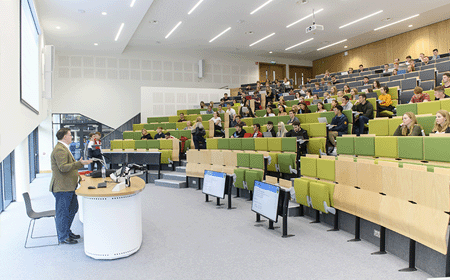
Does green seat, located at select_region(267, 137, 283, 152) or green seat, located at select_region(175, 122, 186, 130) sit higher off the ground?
Result: green seat, located at select_region(175, 122, 186, 130)

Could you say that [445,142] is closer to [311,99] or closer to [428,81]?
[428,81]

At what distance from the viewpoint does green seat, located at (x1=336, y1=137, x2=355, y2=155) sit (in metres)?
4.77

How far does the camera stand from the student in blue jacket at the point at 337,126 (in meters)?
6.17

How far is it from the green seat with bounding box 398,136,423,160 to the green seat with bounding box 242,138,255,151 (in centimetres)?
325

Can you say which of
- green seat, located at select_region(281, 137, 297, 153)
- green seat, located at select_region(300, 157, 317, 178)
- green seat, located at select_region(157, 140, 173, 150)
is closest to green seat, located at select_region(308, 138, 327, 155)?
green seat, located at select_region(281, 137, 297, 153)

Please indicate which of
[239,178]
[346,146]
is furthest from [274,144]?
[346,146]

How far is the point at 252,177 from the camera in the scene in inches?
213

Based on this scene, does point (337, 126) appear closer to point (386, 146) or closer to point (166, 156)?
point (386, 146)

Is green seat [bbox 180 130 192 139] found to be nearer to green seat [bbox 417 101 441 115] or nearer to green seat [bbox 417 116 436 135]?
green seat [bbox 417 101 441 115]

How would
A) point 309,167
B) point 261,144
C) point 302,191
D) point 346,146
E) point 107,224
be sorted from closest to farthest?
point 107,224 → point 302,191 → point 309,167 → point 346,146 → point 261,144

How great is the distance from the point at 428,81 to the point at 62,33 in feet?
36.0

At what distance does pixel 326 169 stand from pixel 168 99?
10145 mm

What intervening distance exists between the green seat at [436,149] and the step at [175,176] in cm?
531

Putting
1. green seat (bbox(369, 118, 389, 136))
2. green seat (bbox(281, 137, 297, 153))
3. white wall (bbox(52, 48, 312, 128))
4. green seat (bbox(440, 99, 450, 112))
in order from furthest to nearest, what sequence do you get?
white wall (bbox(52, 48, 312, 128)) < green seat (bbox(281, 137, 297, 153)) < green seat (bbox(369, 118, 389, 136)) < green seat (bbox(440, 99, 450, 112))
